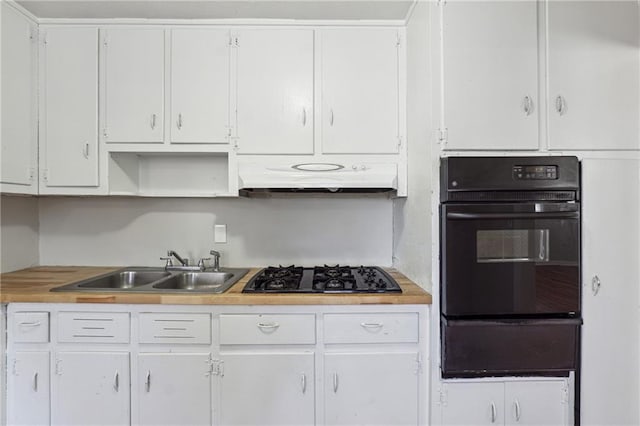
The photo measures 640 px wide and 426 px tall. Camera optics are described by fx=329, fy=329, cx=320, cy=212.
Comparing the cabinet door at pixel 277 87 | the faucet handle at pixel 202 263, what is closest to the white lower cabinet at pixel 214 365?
the faucet handle at pixel 202 263

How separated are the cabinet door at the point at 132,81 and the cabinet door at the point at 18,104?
407mm

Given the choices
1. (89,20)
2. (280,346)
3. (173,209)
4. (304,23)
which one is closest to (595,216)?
(280,346)

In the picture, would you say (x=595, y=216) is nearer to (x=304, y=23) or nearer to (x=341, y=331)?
(x=341, y=331)

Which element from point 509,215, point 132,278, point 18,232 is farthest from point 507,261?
point 18,232

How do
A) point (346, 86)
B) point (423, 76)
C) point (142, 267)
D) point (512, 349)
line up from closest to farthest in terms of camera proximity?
point (512, 349) → point (423, 76) → point (346, 86) → point (142, 267)

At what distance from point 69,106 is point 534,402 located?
284 cm

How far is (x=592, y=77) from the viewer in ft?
4.94

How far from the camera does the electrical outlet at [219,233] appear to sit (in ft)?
7.27

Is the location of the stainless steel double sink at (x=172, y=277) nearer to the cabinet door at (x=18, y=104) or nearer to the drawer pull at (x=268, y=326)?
the drawer pull at (x=268, y=326)

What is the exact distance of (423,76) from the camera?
1621 mm

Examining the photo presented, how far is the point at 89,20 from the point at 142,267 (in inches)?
59.4

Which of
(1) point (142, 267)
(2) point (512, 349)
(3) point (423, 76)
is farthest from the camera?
(1) point (142, 267)

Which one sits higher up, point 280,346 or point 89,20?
point 89,20

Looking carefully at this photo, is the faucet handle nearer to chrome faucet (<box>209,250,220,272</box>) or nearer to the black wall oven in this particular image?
chrome faucet (<box>209,250,220,272</box>)
